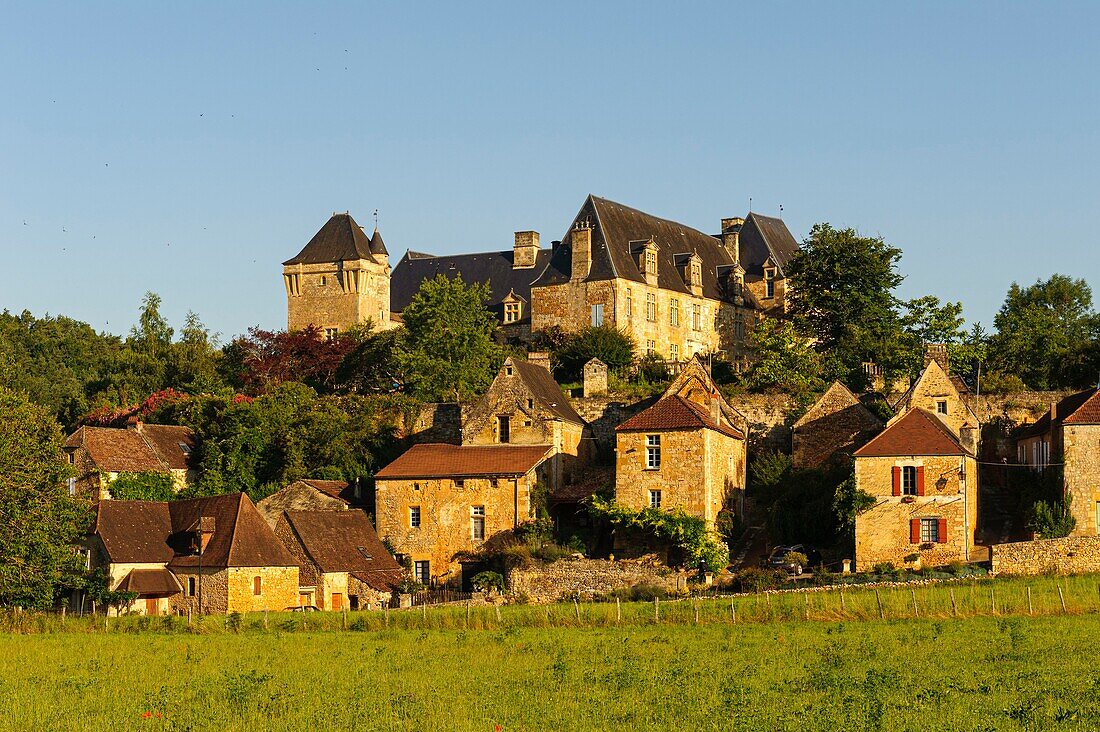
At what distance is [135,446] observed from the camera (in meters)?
61.8

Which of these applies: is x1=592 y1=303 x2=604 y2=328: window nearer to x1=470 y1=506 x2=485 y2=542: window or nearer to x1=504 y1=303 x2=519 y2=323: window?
x1=504 y1=303 x2=519 y2=323: window

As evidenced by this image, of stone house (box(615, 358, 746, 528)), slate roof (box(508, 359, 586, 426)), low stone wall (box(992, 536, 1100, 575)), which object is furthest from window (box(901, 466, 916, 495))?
slate roof (box(508, 359, 586, 426))

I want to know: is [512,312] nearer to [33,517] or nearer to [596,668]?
[33,517]

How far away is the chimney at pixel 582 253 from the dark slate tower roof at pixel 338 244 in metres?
13.9

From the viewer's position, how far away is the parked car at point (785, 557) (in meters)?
48.5

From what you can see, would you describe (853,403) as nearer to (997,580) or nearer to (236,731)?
(997,580)

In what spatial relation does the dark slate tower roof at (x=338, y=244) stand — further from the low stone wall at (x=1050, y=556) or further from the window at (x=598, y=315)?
the low stone wall at (x=1050, y=556)

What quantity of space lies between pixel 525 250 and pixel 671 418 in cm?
3216

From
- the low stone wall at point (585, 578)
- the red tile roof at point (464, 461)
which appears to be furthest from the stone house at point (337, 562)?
the low stone wall at point (585, 578)

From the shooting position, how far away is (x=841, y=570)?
4850 centimetres

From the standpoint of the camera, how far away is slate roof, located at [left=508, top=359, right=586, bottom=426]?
58.5 meters

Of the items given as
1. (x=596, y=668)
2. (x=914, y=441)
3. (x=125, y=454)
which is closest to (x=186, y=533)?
(x=125, y=454)

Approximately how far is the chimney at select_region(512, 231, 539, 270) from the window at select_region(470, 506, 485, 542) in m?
30.1

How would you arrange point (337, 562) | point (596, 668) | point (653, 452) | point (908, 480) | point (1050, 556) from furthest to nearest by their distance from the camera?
point (653, 452), point (337, 562), point (908, 480), point (1050, 556), point (596, 668)
